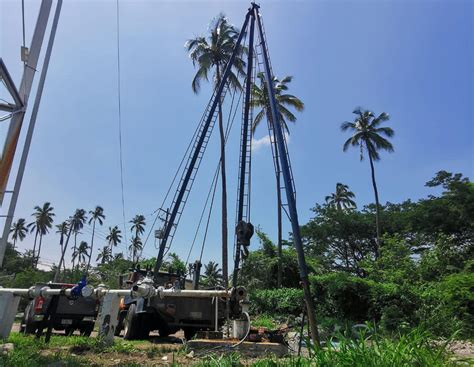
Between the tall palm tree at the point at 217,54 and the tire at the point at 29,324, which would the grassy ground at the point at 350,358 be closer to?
the tire at the point at 29,324

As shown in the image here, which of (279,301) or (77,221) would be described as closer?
(279,301)

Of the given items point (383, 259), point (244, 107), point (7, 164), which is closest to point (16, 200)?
point (7, 164)

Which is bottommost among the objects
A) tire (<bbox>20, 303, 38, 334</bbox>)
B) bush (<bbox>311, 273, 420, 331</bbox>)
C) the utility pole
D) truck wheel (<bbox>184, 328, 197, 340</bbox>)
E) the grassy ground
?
the grassy ground

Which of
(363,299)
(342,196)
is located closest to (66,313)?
(363,299)

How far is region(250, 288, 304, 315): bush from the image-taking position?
22031mm

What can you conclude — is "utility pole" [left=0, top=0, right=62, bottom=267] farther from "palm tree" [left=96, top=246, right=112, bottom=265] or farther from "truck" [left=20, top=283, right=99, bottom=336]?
"palm tree" [left=96, top=246, right=112, bottom=265]

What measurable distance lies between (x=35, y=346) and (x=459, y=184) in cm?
2771

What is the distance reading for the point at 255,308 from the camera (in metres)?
23.8

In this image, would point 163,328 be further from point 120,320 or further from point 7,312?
point 7,312

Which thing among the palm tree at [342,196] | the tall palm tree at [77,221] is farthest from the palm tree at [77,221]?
the palm tree at [342,196]

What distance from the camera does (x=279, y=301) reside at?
22.7 meters

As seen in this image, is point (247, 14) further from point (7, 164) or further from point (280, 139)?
point (7, 164)

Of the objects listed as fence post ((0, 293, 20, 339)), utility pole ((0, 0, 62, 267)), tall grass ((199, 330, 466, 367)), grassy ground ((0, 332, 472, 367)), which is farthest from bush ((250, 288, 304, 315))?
tall grass ((199, 330, 466, 367))

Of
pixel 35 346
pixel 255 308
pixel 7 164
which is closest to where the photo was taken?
pixel 35 346
